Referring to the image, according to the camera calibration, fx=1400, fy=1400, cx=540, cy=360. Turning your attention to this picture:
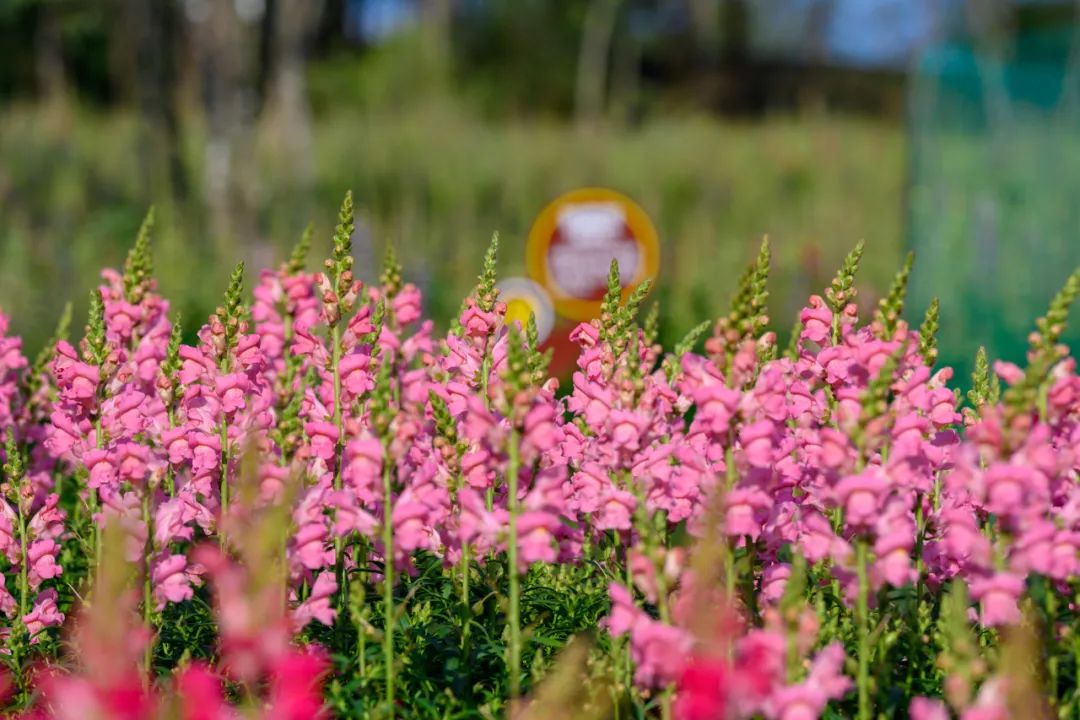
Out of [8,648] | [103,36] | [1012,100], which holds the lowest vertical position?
[8,648]

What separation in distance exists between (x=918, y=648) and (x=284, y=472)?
124 cm

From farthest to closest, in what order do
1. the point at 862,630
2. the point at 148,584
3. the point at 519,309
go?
the point at 519,309 → the point at 148,584 → the point at 862,630

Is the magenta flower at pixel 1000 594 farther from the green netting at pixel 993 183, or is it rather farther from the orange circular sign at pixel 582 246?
the green netting at pixel 993 183

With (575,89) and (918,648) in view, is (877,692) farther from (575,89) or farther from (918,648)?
(575,89)

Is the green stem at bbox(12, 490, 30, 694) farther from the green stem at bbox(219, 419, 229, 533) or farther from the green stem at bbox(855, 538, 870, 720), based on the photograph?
the green stem at bbox(855, 538, 870, 720)

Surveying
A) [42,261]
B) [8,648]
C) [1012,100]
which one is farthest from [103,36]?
[8,648]

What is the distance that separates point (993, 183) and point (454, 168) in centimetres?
712

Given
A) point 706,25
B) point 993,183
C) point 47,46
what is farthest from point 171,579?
point 706,25

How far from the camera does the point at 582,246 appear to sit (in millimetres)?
7445

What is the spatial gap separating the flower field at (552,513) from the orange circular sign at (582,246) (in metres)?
4.27

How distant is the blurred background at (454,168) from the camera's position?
348 inches

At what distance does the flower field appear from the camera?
84.4 inches

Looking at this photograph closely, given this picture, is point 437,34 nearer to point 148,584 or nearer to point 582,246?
point 582,246

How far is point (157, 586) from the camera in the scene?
2531 mm
